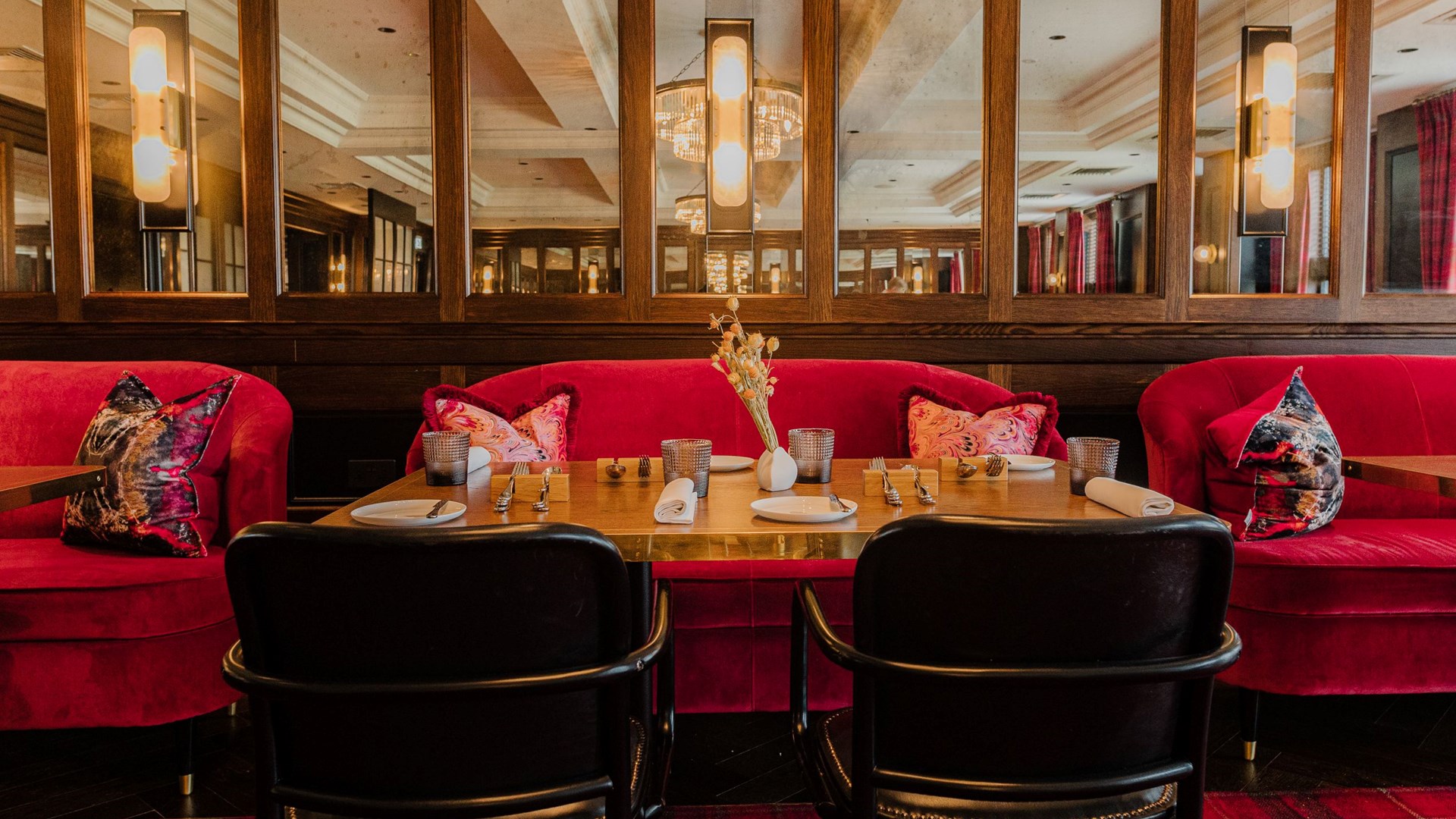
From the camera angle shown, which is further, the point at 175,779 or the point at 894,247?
the point at 894,247

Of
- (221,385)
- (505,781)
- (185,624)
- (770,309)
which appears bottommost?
(185,624)

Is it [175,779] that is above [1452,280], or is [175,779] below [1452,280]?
below

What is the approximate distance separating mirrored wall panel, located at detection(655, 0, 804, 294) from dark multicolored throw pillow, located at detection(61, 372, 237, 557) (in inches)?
64.5

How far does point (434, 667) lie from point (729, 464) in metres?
1.18

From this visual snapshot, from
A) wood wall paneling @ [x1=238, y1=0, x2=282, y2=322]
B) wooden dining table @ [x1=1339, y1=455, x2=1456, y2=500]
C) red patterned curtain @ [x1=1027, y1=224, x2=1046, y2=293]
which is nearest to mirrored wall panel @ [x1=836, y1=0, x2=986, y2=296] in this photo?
red patterned curtain @ [x1=1027, y1=224, x2=1046, y2=293]

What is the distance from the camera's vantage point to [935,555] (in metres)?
0.78

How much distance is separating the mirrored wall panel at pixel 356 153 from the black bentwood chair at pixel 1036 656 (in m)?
2.72

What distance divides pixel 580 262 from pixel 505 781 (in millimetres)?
2510

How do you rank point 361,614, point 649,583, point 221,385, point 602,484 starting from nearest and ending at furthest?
point 361,614 → point 649,583 → point 602,484 → point 221,385

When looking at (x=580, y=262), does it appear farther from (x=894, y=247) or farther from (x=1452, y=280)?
(x=1452, y=280)

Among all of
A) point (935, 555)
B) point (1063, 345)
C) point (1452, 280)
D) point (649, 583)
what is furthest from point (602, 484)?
point (1452, 280)

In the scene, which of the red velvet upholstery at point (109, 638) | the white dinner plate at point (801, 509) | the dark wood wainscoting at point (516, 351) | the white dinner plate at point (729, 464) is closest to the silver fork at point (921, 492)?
the white dinner plate at point (801, 509)

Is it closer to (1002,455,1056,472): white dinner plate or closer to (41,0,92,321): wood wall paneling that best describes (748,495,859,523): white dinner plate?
(1002,455,1056,472): white dinner plate

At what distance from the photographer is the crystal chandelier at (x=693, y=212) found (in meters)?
3.08
